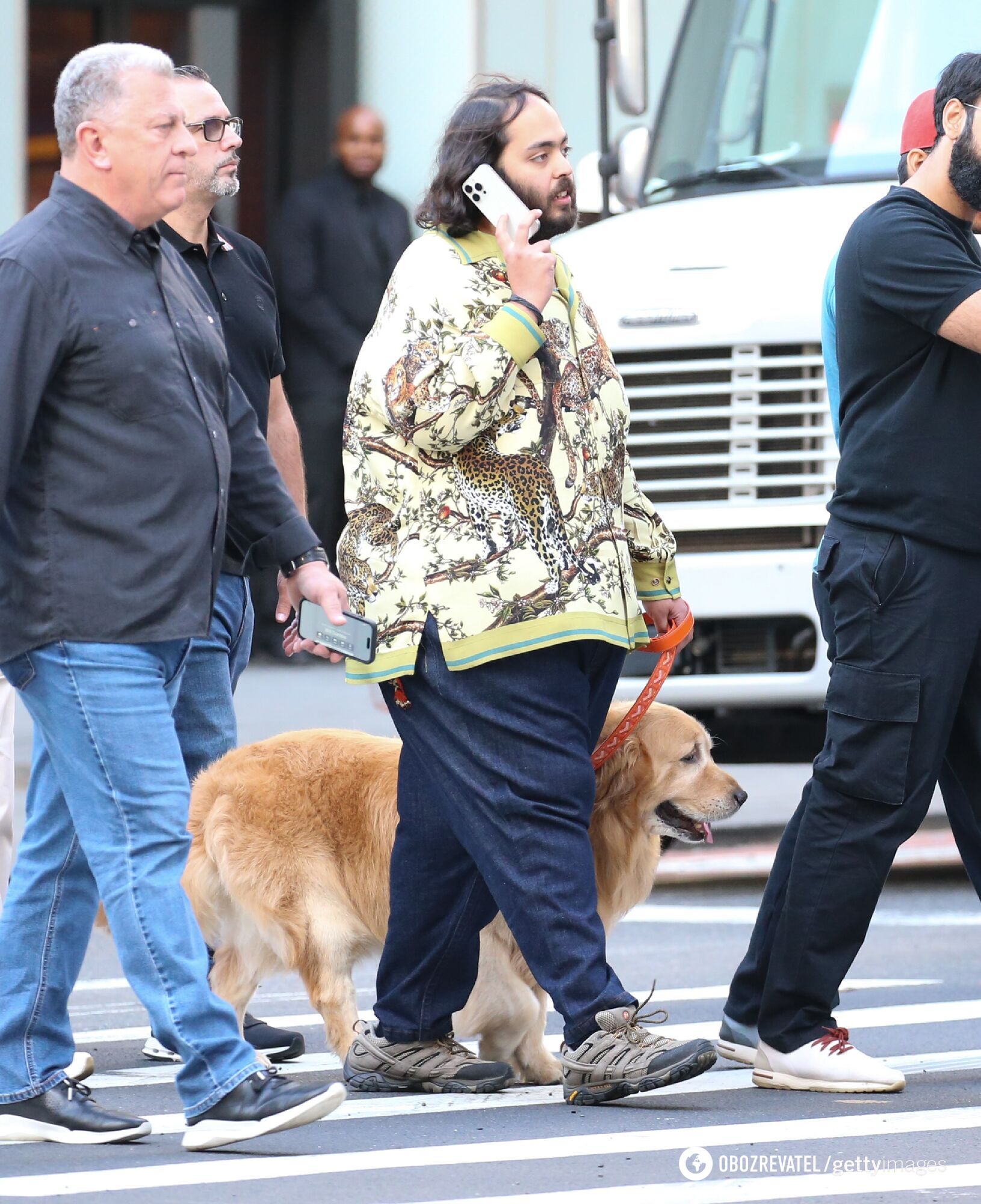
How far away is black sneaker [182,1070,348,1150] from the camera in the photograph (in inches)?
160

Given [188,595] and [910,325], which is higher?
[910,325]

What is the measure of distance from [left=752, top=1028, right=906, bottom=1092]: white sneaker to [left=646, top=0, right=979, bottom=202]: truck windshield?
4.06 metres

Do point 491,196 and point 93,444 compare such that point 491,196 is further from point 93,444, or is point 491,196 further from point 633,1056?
point 633,1056

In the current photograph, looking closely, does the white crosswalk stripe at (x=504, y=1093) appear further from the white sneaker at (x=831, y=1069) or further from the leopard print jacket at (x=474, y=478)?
the leopard print jacket at (x=474, y=478)

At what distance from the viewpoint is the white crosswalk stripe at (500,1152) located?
4.00 meters

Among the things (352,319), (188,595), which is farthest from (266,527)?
(352,319)

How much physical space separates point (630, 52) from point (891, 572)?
165 inches

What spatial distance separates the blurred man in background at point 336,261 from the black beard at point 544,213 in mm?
7575

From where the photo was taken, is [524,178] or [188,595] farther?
[524,178]

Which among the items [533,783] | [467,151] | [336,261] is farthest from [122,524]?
[336,261]

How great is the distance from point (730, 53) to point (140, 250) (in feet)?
16.2

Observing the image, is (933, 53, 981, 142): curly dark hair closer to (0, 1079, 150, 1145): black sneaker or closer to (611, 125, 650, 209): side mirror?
(0, 1079, 150, 1145): black sneaker

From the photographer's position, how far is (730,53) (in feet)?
28.2

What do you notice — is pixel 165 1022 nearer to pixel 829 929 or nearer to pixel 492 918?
pixel 492 918
